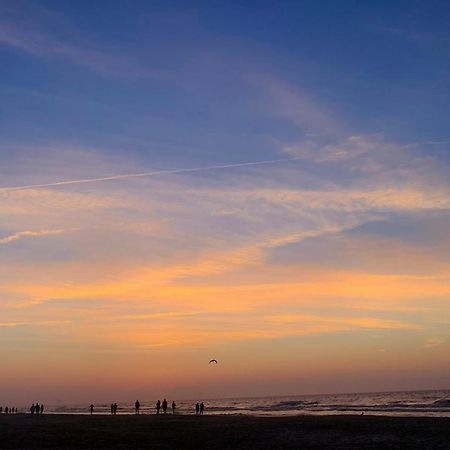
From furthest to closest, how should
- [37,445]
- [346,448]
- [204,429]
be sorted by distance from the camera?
[204,429] < [37,445] < [346,448]

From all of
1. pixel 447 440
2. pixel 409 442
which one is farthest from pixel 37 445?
pixel 447 440

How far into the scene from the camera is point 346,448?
2592cm

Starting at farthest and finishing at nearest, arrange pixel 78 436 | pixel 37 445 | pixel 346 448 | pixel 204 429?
A: 1. pixel 204 429
2. pixel 78 436
3. pixel 37 445
4. pixel 346 448

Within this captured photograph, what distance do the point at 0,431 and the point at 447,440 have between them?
27552mm

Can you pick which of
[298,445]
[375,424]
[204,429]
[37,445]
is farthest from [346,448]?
[37,445]

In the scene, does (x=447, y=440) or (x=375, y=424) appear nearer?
(x=447, y=440)

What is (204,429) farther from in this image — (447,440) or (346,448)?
(447,440)

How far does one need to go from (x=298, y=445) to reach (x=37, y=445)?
1355 cm

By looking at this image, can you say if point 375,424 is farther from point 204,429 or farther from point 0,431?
point 0,431

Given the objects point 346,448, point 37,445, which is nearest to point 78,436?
point 37,445

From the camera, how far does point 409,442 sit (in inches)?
1043

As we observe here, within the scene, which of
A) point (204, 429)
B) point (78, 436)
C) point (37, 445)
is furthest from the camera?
point (204, 429)

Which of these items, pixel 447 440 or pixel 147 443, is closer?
pixel 447 440

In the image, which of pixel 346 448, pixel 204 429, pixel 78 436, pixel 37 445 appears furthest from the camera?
pixel 204 429
